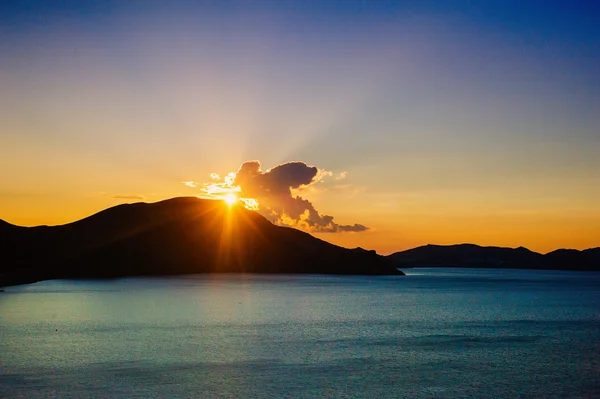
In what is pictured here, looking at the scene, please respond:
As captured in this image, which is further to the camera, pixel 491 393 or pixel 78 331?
pixel 78 331

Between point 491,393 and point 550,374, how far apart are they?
10143mm

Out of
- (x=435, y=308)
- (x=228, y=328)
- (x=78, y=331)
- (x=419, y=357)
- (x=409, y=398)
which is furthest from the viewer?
(x=435, y=308)

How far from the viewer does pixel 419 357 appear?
5659 centimetres

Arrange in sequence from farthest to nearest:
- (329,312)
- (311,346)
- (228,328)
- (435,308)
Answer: (435,308) < (329,312) < (228,328) < (311,346)

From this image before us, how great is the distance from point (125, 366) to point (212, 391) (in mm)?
11556

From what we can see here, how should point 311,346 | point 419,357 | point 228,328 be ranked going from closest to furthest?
1. point 419,357
2. point 311,346
3. point 228,328

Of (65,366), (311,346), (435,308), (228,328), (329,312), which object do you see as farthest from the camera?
(435,308)

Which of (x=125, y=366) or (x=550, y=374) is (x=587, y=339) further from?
(x=125, y=366)

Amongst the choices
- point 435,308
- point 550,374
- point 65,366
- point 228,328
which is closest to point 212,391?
point 65,366

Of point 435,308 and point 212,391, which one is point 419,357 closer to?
point 212,391

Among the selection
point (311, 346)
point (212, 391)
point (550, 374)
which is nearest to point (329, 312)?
point (311, 346)

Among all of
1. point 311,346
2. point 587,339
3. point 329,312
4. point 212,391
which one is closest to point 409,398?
point 212,391

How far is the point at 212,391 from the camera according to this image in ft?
136

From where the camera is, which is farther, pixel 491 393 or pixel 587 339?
pixel 587 339
